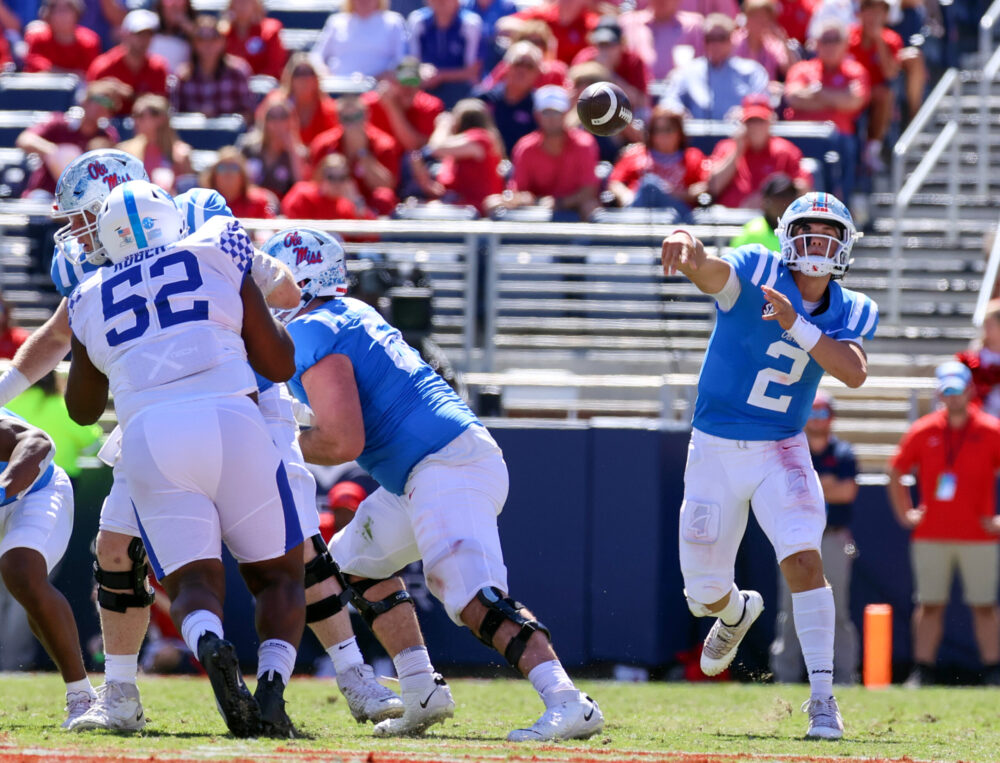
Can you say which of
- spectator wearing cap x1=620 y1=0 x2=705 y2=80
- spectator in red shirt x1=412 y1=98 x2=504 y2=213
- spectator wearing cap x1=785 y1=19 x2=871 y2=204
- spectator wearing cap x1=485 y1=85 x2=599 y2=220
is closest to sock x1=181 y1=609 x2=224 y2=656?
spectator wearing cap x1=485 y1=85 x2=599 y2=220

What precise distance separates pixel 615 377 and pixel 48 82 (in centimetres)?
611

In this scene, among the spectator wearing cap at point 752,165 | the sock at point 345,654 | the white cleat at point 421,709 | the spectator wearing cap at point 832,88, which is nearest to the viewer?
the white cleat at point 421,709

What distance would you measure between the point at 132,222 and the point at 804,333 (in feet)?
8.27

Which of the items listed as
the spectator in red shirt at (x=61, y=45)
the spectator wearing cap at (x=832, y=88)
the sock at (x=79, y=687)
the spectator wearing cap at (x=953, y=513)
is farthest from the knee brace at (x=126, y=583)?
the spectator in red shirt at (x=61, y=45)

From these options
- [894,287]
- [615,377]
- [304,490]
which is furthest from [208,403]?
[894,287]

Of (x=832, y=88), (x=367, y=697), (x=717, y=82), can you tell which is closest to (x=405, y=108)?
(x=717, y=82)

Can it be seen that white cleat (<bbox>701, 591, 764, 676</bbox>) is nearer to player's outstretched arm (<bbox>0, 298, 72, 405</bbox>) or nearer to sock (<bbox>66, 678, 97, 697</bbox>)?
sock (<bbox>66, 678, 97, 697</bbox>)

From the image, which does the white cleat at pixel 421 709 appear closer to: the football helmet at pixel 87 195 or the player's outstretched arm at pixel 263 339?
the player's outstretched arm at pixel 263 339

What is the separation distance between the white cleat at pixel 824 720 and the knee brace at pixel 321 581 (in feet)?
5.92

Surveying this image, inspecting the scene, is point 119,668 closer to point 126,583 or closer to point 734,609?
point 126,583

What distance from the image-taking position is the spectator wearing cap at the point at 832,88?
12812 millimetres

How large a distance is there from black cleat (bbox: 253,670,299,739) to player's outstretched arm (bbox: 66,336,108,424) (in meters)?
1.07

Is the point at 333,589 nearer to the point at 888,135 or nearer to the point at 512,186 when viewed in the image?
the point at 512,186

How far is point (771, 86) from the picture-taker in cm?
1338
